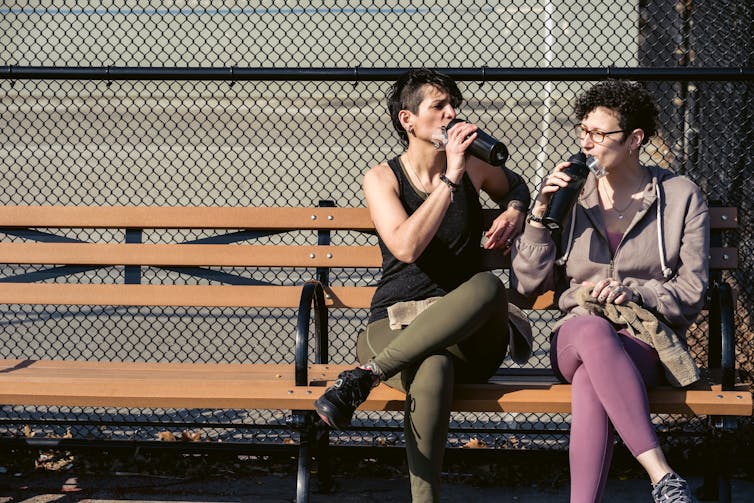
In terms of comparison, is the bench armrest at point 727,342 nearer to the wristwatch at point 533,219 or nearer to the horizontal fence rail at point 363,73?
the wristwatch at point 533,219

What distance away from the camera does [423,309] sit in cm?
343

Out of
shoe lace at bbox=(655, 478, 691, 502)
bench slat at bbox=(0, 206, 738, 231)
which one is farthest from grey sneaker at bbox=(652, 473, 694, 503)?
bench slat at bbox=(0, 206, 738, 231)

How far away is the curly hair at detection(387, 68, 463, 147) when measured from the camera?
140 inches

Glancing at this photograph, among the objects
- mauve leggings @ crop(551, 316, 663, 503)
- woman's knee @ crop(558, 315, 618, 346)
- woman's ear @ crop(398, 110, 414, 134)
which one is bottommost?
mauve leggings @ crop(551, 316, 663, 503)

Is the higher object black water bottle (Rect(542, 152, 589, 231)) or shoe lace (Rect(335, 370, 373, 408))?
black water bottle (Rect(542, 152, 589, 231))

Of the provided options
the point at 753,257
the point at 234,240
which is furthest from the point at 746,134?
the point at 234,240

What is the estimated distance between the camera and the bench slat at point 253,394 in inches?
124

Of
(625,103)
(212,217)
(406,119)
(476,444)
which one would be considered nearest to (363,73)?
(406,119)

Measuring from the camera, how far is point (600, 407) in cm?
309

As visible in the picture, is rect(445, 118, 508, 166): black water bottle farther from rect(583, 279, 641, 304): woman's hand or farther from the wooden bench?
the wooden bench

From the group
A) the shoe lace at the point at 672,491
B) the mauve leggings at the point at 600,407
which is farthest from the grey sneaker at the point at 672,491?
the mauve leggings at the point at 600,407

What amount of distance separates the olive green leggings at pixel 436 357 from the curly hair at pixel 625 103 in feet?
2.34

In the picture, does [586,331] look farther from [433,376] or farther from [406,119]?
[406,119]

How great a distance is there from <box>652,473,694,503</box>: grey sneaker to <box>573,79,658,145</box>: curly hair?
1179mm
